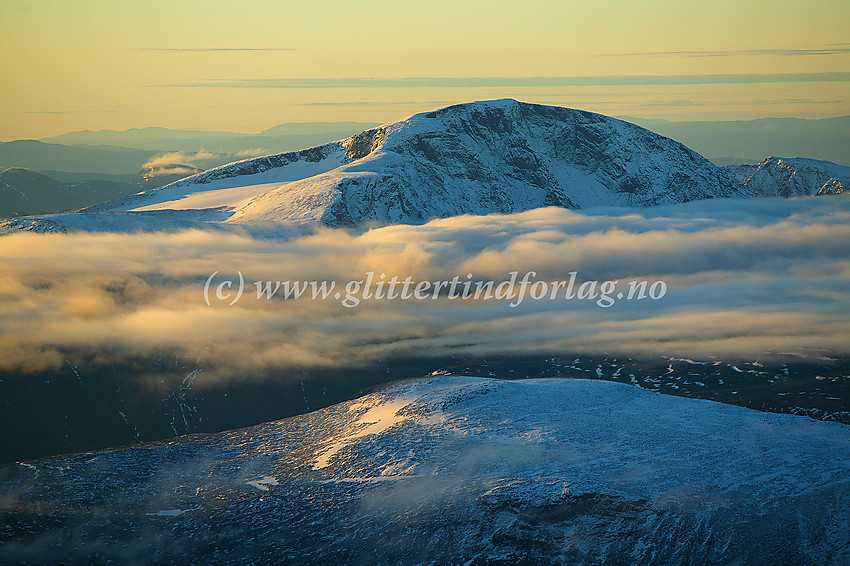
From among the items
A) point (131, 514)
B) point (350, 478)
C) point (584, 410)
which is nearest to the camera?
point (131, 514)

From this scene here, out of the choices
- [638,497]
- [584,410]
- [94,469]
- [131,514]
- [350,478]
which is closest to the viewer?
[638,497]

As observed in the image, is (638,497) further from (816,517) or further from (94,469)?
(94,469)

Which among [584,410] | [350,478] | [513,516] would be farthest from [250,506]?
[584,410]

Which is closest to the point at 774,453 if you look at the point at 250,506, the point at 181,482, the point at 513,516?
the point at 513,516

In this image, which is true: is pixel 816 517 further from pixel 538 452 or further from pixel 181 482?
pixel 181 482

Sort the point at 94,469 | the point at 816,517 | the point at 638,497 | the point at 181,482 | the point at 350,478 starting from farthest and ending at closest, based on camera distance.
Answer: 1. the point at 94,469
2. the point at 181,482
3. the point at 350,478
4. the point at 638,497
5. the point at 816,517

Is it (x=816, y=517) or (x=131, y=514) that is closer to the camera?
(x=816, y=517)
